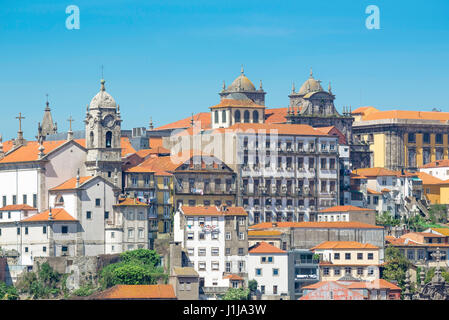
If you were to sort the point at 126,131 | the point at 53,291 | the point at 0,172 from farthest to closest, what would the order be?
the point at 126,131 < the point at 0,172 < the point at 53,291

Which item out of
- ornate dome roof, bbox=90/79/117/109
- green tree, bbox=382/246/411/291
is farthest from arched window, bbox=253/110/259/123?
green tree, bbox=382/246/411/291

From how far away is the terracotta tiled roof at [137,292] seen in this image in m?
92.2

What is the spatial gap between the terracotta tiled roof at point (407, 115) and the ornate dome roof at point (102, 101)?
54001mm

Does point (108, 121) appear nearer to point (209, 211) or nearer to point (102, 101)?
point (102, 101)

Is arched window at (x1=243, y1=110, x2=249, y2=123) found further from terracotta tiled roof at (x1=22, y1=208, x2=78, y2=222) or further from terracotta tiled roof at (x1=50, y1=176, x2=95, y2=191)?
terracotta tiled roof at (x1=22, y1=208, x2=78, y2=222)

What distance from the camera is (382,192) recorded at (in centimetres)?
12988

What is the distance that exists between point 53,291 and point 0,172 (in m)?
18.5

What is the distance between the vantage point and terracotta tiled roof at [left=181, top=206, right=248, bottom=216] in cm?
10350

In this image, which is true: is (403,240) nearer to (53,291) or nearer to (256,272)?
(256,272)

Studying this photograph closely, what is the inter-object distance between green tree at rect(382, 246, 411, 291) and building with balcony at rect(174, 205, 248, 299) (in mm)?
13130

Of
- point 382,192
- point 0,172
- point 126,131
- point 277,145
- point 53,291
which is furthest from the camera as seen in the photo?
point 126,131

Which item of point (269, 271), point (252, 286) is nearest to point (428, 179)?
point (269, 271)

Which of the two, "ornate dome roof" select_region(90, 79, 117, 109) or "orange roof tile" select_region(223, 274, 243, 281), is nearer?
"orange roof tile" select_region(223, 274, 243, 281)

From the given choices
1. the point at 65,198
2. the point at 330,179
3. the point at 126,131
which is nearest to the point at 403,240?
the point at 330,179
